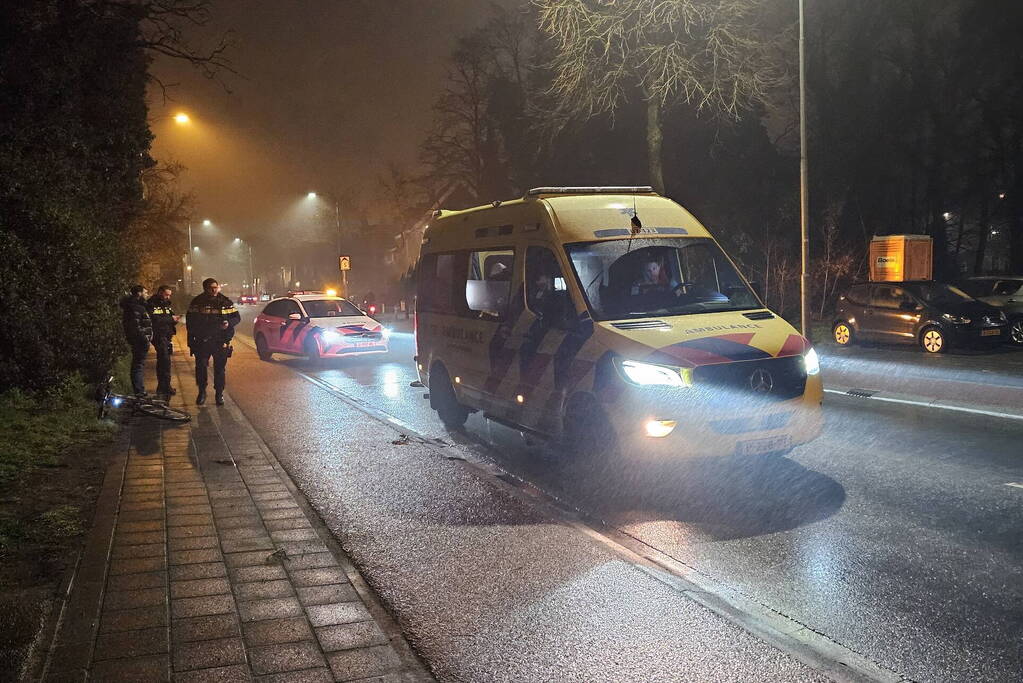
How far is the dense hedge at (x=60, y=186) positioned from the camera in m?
10.2

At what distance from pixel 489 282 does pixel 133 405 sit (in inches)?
227

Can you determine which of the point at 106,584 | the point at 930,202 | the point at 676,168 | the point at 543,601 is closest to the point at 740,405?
the point at 543,601

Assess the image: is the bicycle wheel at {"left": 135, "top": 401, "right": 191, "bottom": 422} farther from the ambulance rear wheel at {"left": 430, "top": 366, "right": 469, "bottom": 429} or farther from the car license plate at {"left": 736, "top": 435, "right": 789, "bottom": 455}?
the car license plate at {"left": 736, "top": 435, "right": 789, "bottom": 455}

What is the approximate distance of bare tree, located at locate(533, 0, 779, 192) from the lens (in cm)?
1991

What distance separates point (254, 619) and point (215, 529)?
180cm

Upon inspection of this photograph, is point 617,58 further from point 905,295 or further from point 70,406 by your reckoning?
point 70,406

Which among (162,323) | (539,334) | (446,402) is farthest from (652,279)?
(162,323)

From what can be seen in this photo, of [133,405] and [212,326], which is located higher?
[212,326]

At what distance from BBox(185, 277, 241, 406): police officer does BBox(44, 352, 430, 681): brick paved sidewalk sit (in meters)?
5.26

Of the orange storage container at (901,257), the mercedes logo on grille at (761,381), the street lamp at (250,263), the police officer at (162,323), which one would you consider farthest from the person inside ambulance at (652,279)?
the street lamp at (250,263)

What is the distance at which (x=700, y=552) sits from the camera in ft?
17.8

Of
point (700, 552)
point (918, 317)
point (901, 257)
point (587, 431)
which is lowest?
point (700, 552)

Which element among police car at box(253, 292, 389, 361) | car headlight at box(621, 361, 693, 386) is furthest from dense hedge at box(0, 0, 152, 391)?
car headlight at box(621, 361, 693, 386)

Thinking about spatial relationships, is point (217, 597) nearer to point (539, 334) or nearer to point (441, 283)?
point (539, 334)
